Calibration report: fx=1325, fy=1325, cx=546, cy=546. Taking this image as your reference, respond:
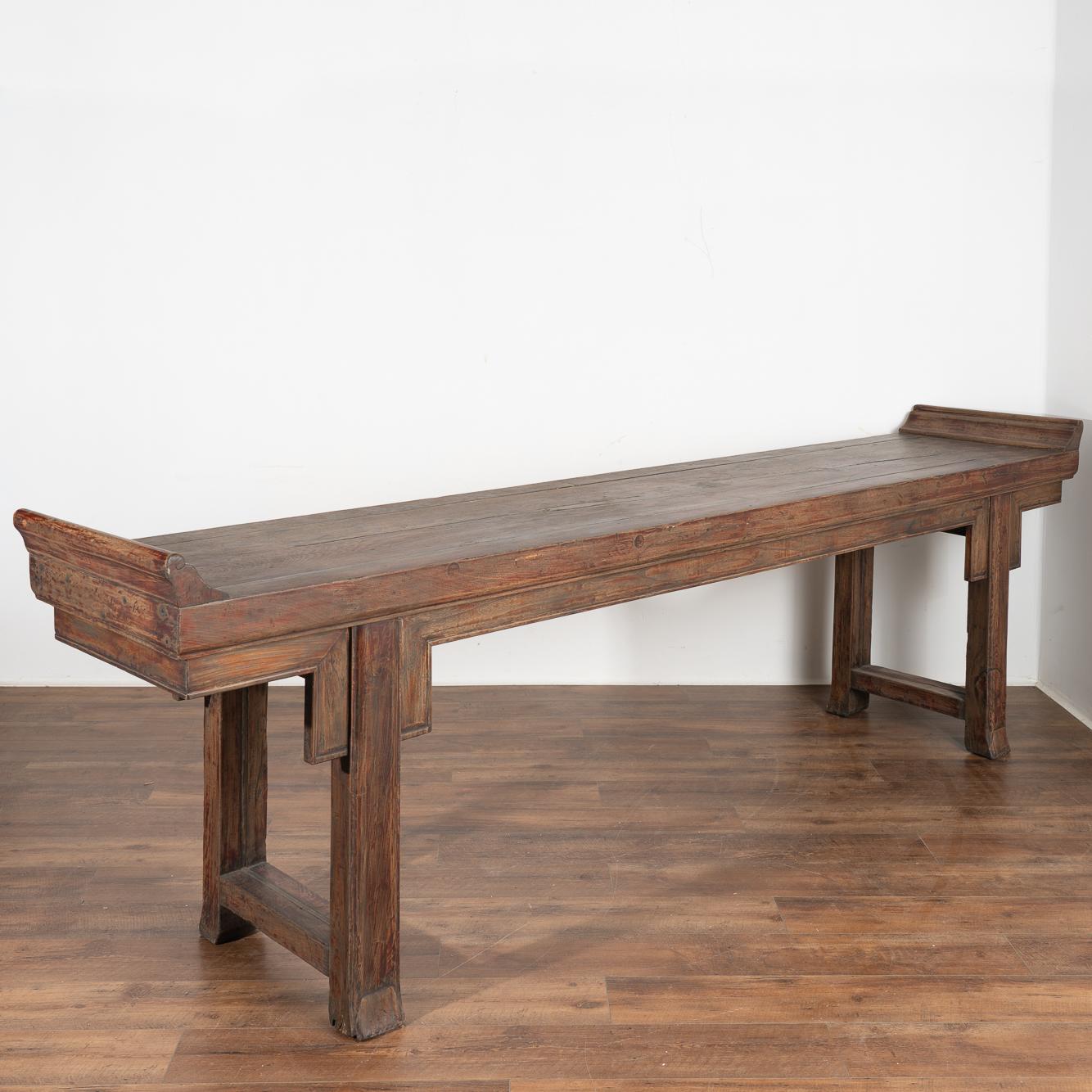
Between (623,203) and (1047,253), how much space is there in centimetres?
137

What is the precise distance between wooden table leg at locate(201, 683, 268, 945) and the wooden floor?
0.08 meters

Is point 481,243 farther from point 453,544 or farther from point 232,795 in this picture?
point 232,795

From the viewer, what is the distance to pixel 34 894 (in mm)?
2855

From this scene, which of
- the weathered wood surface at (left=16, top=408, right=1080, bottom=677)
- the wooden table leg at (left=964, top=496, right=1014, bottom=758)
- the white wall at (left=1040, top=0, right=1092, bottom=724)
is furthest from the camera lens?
the white wall at (left=1040, top=0, right=1092, bottom=724)

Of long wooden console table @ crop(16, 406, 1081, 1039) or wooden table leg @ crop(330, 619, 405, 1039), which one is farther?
wooden table leg @ crop(330, 619, 405, 1039)

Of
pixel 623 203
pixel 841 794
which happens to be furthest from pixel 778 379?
pixel 841 794

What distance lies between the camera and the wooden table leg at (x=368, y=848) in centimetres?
227

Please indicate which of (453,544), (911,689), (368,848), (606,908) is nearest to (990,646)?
(911,689)

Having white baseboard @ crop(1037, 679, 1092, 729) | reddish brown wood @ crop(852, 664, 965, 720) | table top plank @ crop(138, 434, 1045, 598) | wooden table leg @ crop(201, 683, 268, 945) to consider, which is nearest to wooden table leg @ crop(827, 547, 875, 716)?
reddish brown wood @ crop(852, 664, 965, 720)

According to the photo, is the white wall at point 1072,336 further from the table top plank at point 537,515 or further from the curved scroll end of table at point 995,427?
the table top plank at point 537,515

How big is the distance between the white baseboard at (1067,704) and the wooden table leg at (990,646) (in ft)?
1.44

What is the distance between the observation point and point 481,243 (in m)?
4.16

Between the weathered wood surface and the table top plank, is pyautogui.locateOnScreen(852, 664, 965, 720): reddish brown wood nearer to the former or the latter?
the weathered wood surface

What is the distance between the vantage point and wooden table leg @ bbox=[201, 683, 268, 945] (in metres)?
2.59
